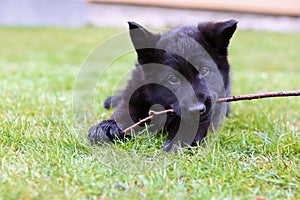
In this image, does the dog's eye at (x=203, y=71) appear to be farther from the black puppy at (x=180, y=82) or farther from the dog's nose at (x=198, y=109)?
the dog's nose at (x=198, y=109)

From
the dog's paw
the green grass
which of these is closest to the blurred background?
the green grass

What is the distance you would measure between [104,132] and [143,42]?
65 centimetres

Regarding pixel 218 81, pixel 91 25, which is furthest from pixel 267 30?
pixel 218 81

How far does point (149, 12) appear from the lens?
451 inches

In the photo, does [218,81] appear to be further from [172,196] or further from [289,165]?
[172,196]

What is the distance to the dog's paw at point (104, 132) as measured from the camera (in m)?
2.27

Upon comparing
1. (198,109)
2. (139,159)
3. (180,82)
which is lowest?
(139,159)

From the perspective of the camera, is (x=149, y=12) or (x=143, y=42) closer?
(x=143, y=42)

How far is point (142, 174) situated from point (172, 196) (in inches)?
10.2

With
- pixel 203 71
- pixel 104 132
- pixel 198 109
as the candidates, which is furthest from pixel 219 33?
pixel 104 132

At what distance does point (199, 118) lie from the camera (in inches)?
89.1

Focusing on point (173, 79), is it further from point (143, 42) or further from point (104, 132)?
point (104, 132)

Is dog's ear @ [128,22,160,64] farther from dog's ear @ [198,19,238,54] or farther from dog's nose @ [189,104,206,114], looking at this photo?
dog's nose @ [189,104,206,114]

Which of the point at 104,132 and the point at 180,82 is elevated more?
the point at 180,82
